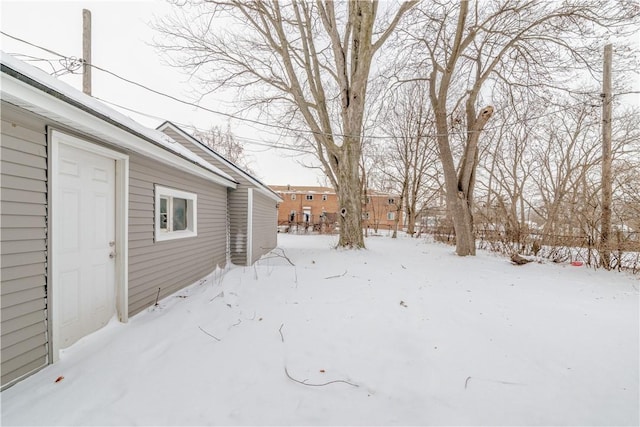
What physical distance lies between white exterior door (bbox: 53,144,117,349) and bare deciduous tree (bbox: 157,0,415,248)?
21.3ft

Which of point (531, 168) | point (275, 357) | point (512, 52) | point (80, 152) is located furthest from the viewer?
point (531, 168)

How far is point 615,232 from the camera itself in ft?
20.0

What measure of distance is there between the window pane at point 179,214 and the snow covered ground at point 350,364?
60.8 inches

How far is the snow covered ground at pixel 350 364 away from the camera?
1.90 m

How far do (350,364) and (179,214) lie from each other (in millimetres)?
4535

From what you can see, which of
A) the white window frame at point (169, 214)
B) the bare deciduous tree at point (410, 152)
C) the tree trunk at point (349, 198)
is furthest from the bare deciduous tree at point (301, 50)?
the bare deciduous tree at point (410, 152)

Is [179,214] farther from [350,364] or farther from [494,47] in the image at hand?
[494,47]

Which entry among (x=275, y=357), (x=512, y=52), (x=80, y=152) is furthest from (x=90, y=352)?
(x=512, y=52)

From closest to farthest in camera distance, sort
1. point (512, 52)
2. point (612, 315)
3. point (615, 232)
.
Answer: point (612, 315)
point (615, 232)
point (512, 52)

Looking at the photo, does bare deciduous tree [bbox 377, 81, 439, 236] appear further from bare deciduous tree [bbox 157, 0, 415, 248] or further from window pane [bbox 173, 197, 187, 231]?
window pane [bbox 173, 197, 187, 231]

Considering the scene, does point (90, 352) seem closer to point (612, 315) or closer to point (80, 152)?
point (80, 152)

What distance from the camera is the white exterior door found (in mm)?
2568

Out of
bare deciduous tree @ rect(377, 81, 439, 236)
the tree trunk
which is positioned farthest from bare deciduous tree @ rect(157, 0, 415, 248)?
bare deciduous tree @ rect(377, 81, 439, 236)

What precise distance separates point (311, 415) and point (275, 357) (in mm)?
827
